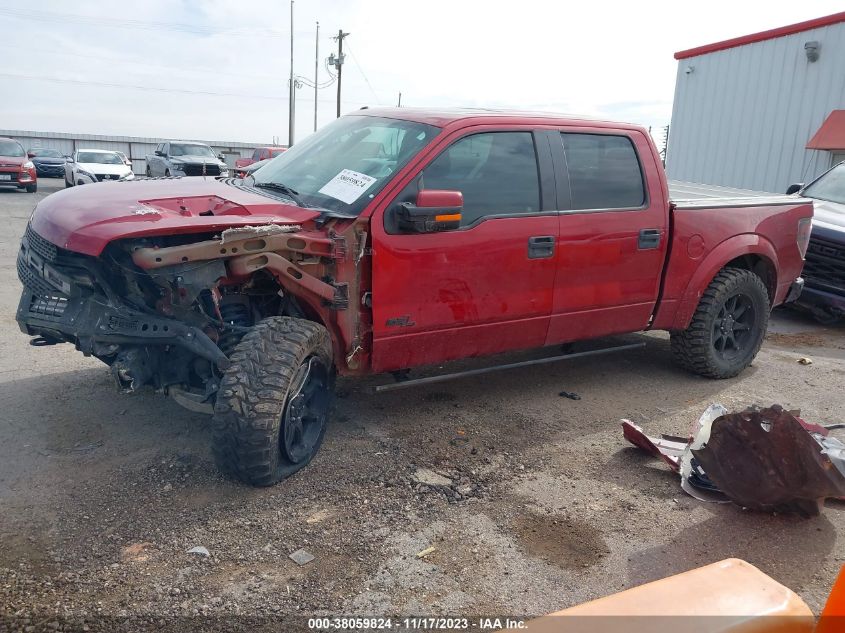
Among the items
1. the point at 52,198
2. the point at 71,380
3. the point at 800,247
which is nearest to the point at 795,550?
the point at 800,247

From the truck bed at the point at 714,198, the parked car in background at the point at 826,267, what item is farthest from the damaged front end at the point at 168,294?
the parked car in background at the point at 826,267

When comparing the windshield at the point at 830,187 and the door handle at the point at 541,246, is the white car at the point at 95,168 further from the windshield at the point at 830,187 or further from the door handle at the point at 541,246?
the door handle at the point at 541,246

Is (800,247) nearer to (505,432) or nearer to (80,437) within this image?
(505,432)

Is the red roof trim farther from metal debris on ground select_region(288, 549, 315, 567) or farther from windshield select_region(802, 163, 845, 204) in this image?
metal debris on ground select_region(288, 549, 315, 567)

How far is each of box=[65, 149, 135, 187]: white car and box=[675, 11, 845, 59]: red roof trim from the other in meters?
16.1

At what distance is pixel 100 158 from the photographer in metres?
22.4

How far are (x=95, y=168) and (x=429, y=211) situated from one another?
67.4ft

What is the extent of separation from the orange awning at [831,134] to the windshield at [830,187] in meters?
5.15

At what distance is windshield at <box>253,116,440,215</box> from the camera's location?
4.02 m

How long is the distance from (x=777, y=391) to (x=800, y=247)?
1.37m

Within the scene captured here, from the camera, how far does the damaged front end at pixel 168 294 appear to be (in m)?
3.35

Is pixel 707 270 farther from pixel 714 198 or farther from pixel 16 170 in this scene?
pixel 16 170

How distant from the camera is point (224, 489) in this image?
3.54 meters

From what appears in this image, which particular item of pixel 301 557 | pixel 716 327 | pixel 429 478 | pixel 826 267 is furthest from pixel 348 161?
pixel 826 267
